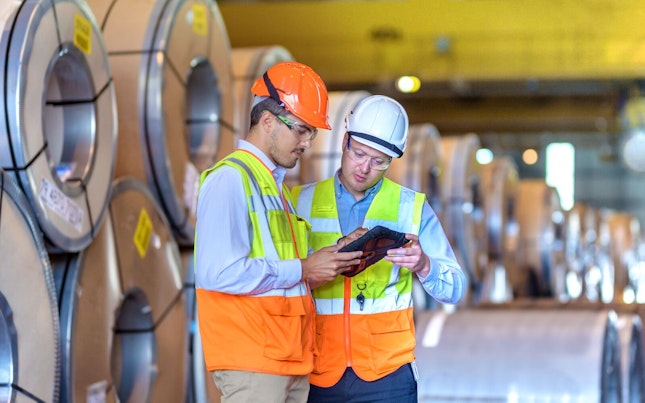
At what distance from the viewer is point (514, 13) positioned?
1164 centimetres

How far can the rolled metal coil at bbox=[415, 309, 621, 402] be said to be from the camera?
4.16m

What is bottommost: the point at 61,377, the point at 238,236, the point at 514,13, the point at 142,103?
the point at 61,377

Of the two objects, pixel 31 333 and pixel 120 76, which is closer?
pixel 31 333

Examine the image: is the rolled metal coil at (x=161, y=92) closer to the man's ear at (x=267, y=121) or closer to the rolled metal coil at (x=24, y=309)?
the rolled metal coil at (x=24, y=309)

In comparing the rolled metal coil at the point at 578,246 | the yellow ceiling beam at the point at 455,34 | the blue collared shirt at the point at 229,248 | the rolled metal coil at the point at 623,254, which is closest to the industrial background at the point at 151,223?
the blue collared shirt at the point at 229,248

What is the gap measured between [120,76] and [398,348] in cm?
164

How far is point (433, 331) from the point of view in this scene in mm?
4602

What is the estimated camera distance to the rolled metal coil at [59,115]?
105 inches

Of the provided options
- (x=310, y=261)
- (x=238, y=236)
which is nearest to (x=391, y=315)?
(x=310, y=261)

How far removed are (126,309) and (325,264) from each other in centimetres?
148

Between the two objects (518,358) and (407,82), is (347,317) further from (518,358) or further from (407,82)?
(407,82)

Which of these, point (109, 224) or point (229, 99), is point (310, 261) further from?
point (229, 99)

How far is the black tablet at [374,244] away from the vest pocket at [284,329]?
0.20 m

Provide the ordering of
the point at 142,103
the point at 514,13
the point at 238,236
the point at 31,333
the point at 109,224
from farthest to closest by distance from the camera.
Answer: the point at 514,13 → the point at 142,103 → the point at 109,224 → the point at 31,333 → the point at 238,236
